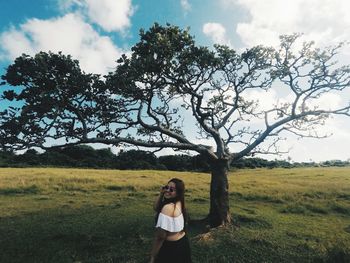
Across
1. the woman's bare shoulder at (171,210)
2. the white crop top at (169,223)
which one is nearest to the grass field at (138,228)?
the white crop top at (169,223)

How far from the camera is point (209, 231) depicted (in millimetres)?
A: 17641

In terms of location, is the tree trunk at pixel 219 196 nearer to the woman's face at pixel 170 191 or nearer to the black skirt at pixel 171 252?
the black skirt at pixel 171 252

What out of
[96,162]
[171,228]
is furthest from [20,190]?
[96,162]

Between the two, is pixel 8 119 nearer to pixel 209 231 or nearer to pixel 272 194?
pixel 209 231

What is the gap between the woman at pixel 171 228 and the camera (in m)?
7.52

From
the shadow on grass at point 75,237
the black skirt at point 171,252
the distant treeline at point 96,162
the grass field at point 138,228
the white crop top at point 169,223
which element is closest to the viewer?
the white crop top at point 169,223

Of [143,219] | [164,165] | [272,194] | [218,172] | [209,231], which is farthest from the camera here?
[164,165]

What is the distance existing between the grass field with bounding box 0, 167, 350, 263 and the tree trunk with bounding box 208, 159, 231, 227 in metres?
0.64

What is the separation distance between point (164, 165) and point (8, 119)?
7604 centimetres

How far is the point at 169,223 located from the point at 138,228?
11.6 metres

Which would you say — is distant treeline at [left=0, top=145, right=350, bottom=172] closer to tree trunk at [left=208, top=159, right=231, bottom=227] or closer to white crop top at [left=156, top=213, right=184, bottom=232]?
tree trunk at [left=208, top=159, right=231, bottom=227]

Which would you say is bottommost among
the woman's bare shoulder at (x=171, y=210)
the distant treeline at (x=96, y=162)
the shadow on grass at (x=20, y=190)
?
the woman's bare shoulder at (x=171, y=210)

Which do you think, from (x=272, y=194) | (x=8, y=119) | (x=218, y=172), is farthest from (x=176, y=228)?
(x=272, y=194)

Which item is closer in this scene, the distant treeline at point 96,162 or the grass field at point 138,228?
the grass field at point 138,228
